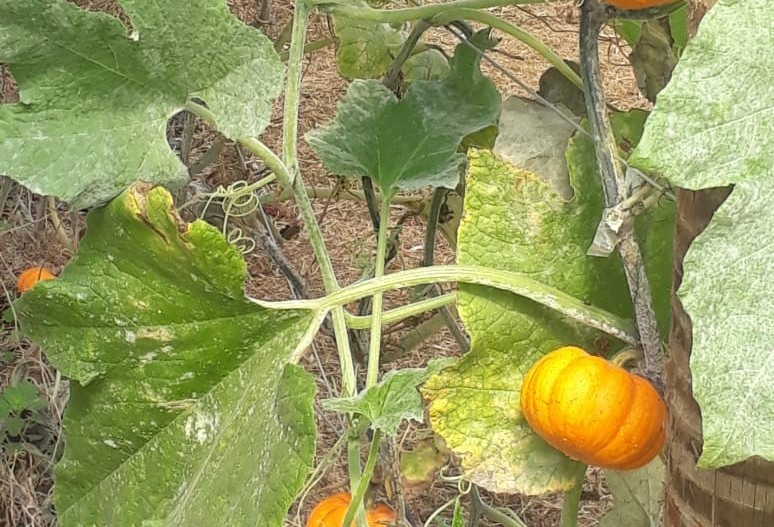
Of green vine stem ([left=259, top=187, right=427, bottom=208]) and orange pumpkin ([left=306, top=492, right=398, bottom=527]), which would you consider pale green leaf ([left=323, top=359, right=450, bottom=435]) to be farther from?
green vine stem ([left=259, top=187, right=427, bottom=208])

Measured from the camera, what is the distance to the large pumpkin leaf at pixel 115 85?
0.67 meters

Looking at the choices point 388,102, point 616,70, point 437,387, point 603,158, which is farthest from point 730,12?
point 616,70

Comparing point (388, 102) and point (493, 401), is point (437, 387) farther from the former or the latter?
point (388, 102)

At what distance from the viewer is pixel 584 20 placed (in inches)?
25.8

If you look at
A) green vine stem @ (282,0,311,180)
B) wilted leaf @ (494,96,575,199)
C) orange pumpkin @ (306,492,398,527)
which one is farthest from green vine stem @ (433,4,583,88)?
orange pumpkin @ (306,492,398,527)

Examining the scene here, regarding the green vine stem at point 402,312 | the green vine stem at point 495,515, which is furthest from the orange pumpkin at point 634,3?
the green vine stem at point 495,515

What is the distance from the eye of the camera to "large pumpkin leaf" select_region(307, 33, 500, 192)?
83 centimetres

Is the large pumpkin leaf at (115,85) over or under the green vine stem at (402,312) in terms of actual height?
over

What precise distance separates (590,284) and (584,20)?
0.56 feet

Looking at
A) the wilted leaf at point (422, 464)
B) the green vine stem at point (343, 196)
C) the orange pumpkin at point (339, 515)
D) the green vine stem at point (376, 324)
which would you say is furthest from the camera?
the green vine stem at point (343, 196)

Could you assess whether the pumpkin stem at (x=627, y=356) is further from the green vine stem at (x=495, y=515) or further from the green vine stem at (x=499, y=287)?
the green vine stem at (x=495, y=515)

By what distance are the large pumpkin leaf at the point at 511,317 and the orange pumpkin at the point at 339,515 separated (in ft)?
0.50

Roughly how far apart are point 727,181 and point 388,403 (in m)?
0.25

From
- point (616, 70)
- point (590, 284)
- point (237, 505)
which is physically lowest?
point (616, 70)
